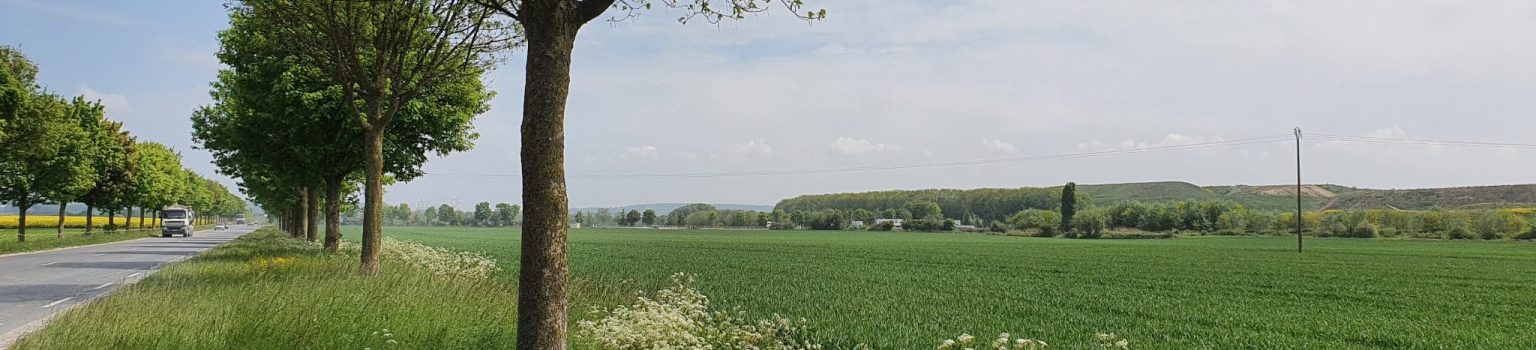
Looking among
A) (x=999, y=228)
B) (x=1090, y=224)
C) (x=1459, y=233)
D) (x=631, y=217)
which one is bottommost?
(x=999, y=228)

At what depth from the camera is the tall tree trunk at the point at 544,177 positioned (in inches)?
215

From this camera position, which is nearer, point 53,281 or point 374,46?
point 374,46

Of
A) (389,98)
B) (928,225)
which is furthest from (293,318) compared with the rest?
(928,225)

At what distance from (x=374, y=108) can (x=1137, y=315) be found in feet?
47.1

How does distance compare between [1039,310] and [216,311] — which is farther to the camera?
[1039,310]

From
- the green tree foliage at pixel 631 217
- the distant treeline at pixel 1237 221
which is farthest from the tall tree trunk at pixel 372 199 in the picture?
the green tree foliage at pixel 631 217

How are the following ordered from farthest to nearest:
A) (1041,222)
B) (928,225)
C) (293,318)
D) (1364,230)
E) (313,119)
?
(928,225), (1041,222), (1364,230), (313,119), (293,318)

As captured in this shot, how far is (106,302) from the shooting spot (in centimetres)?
948

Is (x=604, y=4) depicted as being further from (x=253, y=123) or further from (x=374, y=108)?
(x=253, y=123)

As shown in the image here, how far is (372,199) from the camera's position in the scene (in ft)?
49.4

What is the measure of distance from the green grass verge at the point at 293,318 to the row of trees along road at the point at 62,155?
22112 millimetres

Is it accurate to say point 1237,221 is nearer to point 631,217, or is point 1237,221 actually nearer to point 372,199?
point 372,199

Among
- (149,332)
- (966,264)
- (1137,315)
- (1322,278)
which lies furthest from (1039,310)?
(966,264)

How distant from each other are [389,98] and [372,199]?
2.89m
